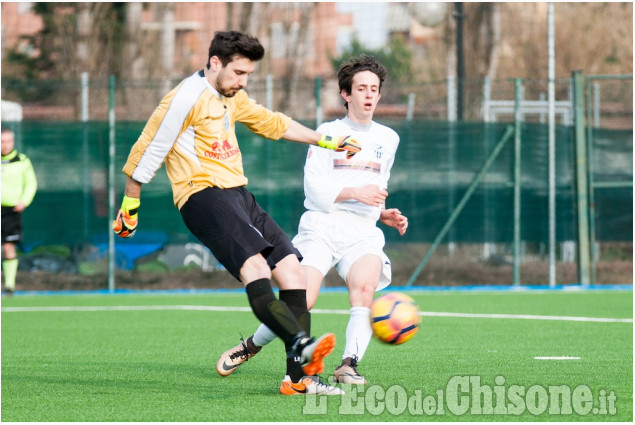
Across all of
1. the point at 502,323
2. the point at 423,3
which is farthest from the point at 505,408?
the point at 423,3

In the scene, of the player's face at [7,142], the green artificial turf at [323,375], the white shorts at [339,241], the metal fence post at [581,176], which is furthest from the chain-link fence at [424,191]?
the white shorts at [339,241]

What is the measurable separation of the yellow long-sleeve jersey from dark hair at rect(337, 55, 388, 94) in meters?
0.92

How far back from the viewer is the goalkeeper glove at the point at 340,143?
6672 millimetres

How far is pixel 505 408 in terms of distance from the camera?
5871 mm

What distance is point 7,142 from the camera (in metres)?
14.2

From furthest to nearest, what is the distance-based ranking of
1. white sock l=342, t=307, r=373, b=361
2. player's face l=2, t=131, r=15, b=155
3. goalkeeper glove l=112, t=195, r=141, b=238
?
1. player's face l=2, t=131, r=15, b=155
2. white sock l=342, t=307, r=373, b=361
3. goalkeeper glove l=112, t=195, r=141, b=238

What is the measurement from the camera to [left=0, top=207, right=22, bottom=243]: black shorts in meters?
14.3

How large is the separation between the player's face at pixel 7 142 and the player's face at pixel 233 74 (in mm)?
8376

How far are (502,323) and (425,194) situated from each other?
4895 millimetres

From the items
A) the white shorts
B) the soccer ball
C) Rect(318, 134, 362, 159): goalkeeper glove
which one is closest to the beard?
Rect(318, 134, 362, 159): goalkeeper glove

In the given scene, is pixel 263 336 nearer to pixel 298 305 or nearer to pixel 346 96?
pixel 298 305

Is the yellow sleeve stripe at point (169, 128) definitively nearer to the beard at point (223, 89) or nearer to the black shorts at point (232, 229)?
the beard at point (223, 89)

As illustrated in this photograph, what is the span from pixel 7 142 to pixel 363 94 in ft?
26.7

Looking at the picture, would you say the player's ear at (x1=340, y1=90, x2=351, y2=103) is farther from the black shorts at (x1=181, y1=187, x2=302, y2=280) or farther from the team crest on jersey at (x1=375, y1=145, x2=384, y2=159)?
the black shorts at (x1=181, y1=187, x2=302, y2=280)
